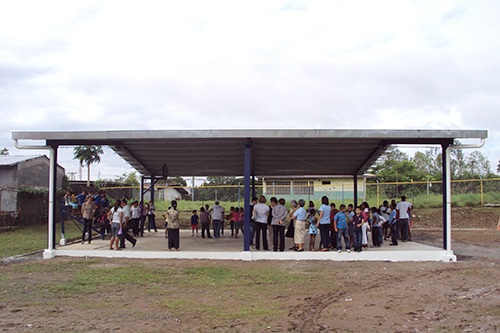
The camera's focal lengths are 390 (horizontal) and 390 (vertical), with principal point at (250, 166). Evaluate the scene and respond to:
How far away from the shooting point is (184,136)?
Answer: 1006 cm

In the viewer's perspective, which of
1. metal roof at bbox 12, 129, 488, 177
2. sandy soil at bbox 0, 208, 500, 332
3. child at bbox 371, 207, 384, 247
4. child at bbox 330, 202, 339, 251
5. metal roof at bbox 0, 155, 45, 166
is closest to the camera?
sandy soil at bbox 0, 208, 500, 332

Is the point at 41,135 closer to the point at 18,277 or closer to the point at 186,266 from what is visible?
the point at 18,277

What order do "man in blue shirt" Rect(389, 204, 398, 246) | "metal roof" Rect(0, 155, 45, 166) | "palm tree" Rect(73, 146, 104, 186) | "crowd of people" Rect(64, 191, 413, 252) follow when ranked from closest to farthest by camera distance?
"crowd of people" Rect(64, 191, 413, 252) < "man in blue shirt" Rect(389, 204, 398, 246) < "metal roof" Rect(0, 155, 45, 166) < "palm tree" Rect(73, 146, 104, 186)

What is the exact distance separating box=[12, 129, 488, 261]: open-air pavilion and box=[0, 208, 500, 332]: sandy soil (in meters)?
1.04

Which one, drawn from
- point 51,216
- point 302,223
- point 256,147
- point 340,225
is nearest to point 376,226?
point 340,225

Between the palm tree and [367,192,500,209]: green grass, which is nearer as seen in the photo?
[367,192,500,209]: green grass

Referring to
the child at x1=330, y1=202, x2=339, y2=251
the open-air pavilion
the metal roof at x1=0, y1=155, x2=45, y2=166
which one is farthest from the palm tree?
the child at x1=330, y1=202, x2=339, y2=251

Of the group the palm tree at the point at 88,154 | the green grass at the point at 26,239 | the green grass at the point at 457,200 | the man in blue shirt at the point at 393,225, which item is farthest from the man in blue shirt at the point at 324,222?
the palm tree at the point at 88,154

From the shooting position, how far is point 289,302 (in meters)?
6.38

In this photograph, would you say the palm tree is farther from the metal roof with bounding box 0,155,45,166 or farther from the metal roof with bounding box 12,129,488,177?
the metal roof with bounding box 12,129,488,177

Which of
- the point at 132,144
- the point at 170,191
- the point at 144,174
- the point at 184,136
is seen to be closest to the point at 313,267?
the point at 184,136

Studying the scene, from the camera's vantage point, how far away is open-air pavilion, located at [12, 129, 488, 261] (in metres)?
10.1

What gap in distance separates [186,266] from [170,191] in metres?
27.9

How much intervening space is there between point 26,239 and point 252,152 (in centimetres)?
930
